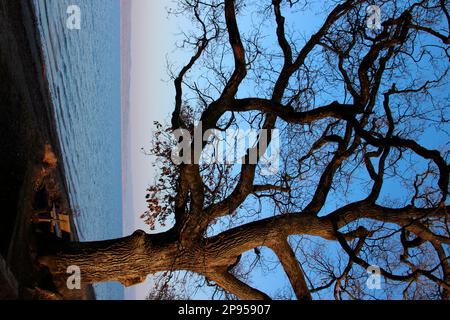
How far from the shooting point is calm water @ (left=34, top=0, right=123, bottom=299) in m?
10.4

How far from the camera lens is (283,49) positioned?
25.2 ft

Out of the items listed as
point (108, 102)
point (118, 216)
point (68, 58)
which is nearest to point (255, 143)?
point (68, 58)

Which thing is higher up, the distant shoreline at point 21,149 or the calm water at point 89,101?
the calm water at point 89,101

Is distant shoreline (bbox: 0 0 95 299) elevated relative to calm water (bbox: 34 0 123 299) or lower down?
lower down

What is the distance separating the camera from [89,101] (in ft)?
53.1

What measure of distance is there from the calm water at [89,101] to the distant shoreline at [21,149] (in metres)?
1.49

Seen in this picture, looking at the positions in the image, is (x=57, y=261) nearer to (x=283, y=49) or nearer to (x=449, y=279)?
(x=283, y=49)

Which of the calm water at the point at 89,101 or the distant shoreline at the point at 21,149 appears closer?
the distant shoreline at the point at 21,149

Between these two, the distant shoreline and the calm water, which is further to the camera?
the calm water

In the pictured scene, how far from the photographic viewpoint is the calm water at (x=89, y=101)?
10383 millimetres

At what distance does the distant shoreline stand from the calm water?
1.49 m

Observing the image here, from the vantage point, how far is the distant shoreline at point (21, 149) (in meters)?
6.04

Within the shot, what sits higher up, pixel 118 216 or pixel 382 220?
pixel 118 216
